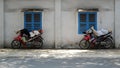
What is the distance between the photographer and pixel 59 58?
1573cm

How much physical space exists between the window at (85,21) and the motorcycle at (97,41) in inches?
14.4

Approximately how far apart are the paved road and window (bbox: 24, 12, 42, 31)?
6.00ft

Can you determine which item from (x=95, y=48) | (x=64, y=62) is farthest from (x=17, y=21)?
(x=64, y=62)

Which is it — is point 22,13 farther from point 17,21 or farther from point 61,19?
point 61,19

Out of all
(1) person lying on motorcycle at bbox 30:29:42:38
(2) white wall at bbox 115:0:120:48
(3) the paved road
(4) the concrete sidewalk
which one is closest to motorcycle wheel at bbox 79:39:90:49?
(4) the concrete sidewalk

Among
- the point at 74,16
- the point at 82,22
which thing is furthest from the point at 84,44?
the point at 74,16

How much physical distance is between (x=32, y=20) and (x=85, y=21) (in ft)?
9.21

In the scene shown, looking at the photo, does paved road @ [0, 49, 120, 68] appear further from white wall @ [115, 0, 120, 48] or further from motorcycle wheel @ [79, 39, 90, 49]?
white wall @ [115, 0, 120, 48]

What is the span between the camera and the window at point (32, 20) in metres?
19.7

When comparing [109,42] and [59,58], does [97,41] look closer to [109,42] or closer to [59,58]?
[109,42]

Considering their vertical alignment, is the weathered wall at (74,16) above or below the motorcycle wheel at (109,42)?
above

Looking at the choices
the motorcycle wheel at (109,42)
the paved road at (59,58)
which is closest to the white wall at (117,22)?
the motorcycle wheel at (109,42)

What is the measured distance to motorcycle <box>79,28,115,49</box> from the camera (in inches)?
758

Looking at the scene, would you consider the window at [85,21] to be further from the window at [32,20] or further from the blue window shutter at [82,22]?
the window at [32,20]
